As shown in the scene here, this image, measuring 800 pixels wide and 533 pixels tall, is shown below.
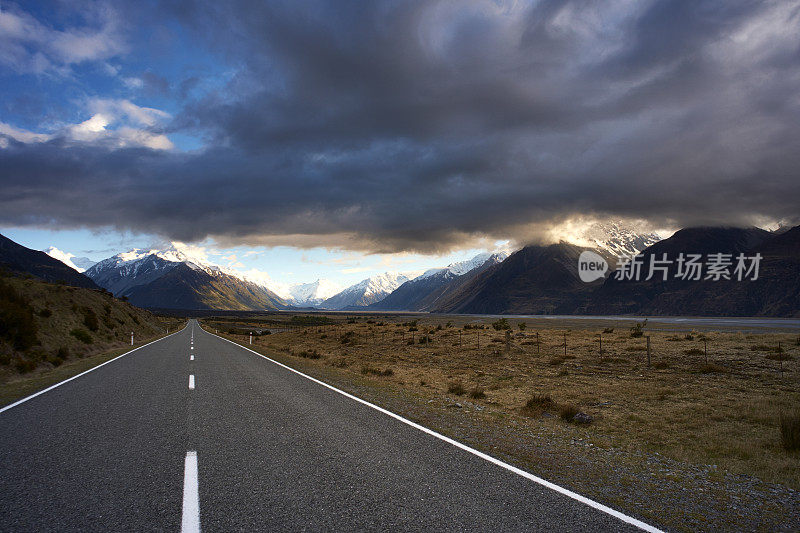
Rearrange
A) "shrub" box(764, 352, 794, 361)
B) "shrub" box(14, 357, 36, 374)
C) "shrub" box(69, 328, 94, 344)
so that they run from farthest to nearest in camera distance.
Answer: "shrub" box(69, 328, 94, 344)
"shrub" box(764, 352, 794, 361)
"shrub" box(14, 357, 36, 374)

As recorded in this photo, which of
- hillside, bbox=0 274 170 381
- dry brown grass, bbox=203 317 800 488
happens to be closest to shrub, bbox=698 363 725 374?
dry brown grass, bbox=203 317 800 488

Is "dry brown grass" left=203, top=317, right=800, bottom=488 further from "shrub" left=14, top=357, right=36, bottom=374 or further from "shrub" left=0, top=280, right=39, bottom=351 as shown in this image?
"shrub" left=0, top=280, right=39, bottom=351

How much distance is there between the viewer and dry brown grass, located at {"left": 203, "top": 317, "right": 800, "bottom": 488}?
8.66m

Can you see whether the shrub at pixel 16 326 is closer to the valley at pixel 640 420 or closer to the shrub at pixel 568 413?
the valley at pixel 640 420

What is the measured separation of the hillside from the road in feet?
41.1

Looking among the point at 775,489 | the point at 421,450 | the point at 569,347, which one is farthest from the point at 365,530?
the point at 569,347

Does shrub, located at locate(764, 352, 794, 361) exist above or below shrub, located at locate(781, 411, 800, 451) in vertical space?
below

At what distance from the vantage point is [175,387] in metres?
12.2

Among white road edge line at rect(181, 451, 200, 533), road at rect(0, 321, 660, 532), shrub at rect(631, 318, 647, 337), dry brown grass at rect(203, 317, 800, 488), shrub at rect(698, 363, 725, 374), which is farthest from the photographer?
shrub at rect(631, 318, 647, 337)

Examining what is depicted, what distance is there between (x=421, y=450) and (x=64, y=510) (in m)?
4.80

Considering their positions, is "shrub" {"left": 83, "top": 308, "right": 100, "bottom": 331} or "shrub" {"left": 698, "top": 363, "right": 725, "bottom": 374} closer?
A: "shrub" {"left": 698, "top": 363, "right": 725, "bottom": 374}

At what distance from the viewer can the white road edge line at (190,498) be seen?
3.88 m

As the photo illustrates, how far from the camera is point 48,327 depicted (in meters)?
24.8

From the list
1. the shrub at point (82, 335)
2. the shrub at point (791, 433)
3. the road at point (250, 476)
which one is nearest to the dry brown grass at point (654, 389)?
the shrub at point (791, 433)
